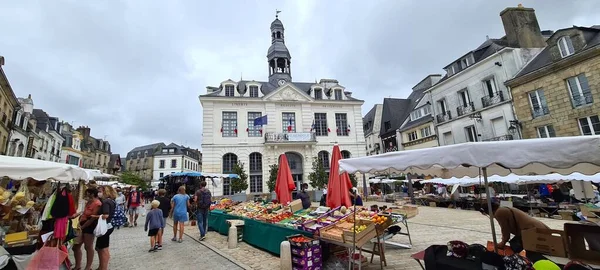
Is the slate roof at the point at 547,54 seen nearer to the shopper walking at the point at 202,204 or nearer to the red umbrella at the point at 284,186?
the red umbrella at the point at 284,186

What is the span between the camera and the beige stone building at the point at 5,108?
1645cm

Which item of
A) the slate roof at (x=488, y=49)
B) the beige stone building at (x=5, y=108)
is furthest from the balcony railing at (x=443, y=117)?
the beige stone building at (x=5, y=108)

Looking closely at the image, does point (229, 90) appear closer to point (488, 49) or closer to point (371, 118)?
point (371, 118)

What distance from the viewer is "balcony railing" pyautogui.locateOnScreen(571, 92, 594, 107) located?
13684 millimetres

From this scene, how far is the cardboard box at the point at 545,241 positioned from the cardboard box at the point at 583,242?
74 millimetres

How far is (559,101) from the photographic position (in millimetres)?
15016

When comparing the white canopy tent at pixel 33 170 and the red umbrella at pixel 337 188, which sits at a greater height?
the white canopy tent at pixel 33 170

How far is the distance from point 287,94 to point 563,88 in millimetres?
20318

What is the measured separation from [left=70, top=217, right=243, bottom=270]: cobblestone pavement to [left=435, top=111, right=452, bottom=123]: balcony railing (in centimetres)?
2271

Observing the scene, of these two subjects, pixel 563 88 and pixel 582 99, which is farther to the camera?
pixel 563 88

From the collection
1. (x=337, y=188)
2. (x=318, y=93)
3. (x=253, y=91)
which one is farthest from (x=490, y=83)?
(x=253, y=91)

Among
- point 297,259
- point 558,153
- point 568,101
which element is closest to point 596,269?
point 558,153

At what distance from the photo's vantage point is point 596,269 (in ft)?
11.0

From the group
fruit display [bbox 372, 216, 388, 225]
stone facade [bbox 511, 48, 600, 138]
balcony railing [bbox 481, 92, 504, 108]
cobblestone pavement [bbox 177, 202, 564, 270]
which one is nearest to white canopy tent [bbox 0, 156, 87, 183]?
cobblestone pavement [bbox 177, 202, 564, 270]
